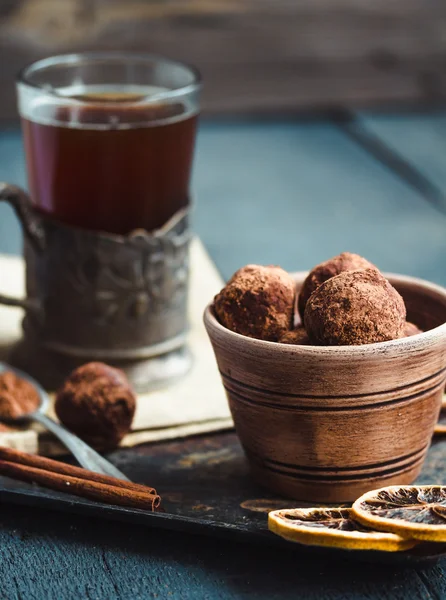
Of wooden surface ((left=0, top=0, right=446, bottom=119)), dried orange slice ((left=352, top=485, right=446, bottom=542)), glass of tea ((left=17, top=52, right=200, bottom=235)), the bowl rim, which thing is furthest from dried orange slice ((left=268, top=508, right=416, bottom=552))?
wooden surface ((left=0, top=0, right=446, bottom=119))

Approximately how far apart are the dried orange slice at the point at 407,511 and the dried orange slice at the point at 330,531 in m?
0.01

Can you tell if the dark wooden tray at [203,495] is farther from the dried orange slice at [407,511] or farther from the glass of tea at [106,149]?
the glass of tea at [106,149]

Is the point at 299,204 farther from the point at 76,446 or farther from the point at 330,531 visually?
the point at 330,531

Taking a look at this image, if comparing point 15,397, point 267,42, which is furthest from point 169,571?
point 267,42

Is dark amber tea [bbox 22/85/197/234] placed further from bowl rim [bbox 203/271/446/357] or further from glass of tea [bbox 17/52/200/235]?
bowl rim [bbox 203/271/446/357]

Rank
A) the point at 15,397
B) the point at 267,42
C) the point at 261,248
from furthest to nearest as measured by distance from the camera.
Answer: the point at 267,42, the point at 261,248, the point at 15,397

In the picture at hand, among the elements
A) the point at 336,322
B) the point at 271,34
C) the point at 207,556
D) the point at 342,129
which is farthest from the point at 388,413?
the point at 271,34

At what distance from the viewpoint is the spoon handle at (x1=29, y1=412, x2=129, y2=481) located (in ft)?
3.43

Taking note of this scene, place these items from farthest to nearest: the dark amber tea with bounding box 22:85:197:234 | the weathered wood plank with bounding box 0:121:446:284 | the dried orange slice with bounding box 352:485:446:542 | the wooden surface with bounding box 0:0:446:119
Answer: the wooden surface with bounding box 0:0:446:119 < the weathered wood plank with bounding box 0:121:446:284 < the dark amber tea with bounding box 22:85:197:234 < the dried orange slice with bounding box 352:485:446:542

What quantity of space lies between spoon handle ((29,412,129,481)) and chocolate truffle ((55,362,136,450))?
2cm

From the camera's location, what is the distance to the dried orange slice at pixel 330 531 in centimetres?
81

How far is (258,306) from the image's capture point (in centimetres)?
97

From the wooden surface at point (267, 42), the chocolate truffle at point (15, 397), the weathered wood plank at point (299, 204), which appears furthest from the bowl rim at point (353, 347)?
the wooden surface at point (267, 42)

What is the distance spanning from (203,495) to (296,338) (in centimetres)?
21
